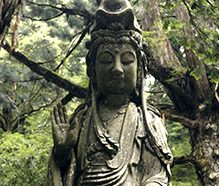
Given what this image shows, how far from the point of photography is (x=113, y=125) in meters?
4.75

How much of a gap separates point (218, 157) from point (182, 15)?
262cm

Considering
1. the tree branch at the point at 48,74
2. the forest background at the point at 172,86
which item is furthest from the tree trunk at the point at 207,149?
the tree branch at the point at 48,74

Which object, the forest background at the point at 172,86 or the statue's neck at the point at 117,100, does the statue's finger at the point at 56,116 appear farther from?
the forest background at the point at 172,86

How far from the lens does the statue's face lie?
4.76 meters

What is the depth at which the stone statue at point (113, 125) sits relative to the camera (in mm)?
4492

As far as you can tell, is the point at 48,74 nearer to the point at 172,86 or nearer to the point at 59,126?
the point at 172,86

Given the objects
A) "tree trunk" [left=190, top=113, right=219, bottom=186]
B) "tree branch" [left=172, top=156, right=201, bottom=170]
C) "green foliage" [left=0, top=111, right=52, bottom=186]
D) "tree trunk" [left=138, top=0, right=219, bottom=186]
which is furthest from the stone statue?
"green foliage" [left=0, top=111, right=52, bottom=186]

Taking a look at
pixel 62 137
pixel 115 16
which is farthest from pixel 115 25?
pixel 62 137

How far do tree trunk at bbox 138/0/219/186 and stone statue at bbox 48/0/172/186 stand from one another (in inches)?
155

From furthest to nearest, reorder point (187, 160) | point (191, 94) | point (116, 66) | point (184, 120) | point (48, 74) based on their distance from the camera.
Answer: point (48, 74) < point (191, 94) < point (184, 120) < point (187, 160) < point (116, 66)

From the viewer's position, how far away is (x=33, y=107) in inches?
506

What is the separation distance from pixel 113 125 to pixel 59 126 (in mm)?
482

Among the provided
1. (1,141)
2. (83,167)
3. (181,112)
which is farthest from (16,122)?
Result: (83,167)

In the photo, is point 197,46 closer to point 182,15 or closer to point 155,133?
point 182,15
